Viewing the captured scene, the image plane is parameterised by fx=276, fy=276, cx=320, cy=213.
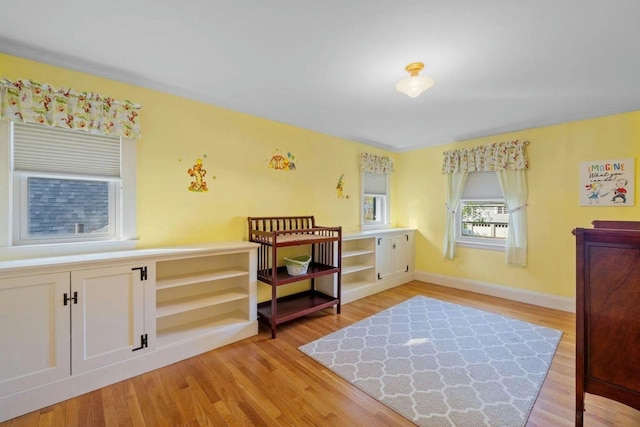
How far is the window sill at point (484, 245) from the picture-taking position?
3.89m

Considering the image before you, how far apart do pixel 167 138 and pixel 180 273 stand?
1258mm

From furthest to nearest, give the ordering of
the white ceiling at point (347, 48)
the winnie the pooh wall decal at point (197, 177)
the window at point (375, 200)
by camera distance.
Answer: the window at point (375, 200)
the winnie the pooh wall decal at point (197, 177)
the white ceiling at point (347, 48)

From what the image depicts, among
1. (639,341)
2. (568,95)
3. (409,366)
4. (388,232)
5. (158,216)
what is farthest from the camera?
(388,232)

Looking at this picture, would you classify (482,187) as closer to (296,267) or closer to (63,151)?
(296,267)

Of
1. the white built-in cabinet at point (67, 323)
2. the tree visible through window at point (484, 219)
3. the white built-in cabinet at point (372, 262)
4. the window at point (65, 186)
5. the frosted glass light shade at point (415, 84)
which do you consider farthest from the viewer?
the tree visible through window at point (484, 219)

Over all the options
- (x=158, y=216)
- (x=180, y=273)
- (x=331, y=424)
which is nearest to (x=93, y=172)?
(x=158, y=216)

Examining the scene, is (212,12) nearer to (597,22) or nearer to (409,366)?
(597,22)

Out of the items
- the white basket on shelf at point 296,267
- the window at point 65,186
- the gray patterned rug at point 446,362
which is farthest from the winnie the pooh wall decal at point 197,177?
the gray patterned rug at point 446,362

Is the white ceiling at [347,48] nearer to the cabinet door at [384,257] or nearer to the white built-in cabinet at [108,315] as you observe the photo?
the white built-in cabinet at [108,315]

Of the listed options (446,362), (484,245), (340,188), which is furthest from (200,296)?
(484,245)

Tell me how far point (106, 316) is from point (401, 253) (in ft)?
12.5

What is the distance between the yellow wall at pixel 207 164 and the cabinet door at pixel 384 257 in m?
0.95

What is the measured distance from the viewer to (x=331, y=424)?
1598 mm

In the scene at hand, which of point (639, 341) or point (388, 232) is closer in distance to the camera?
point (639, 341)
